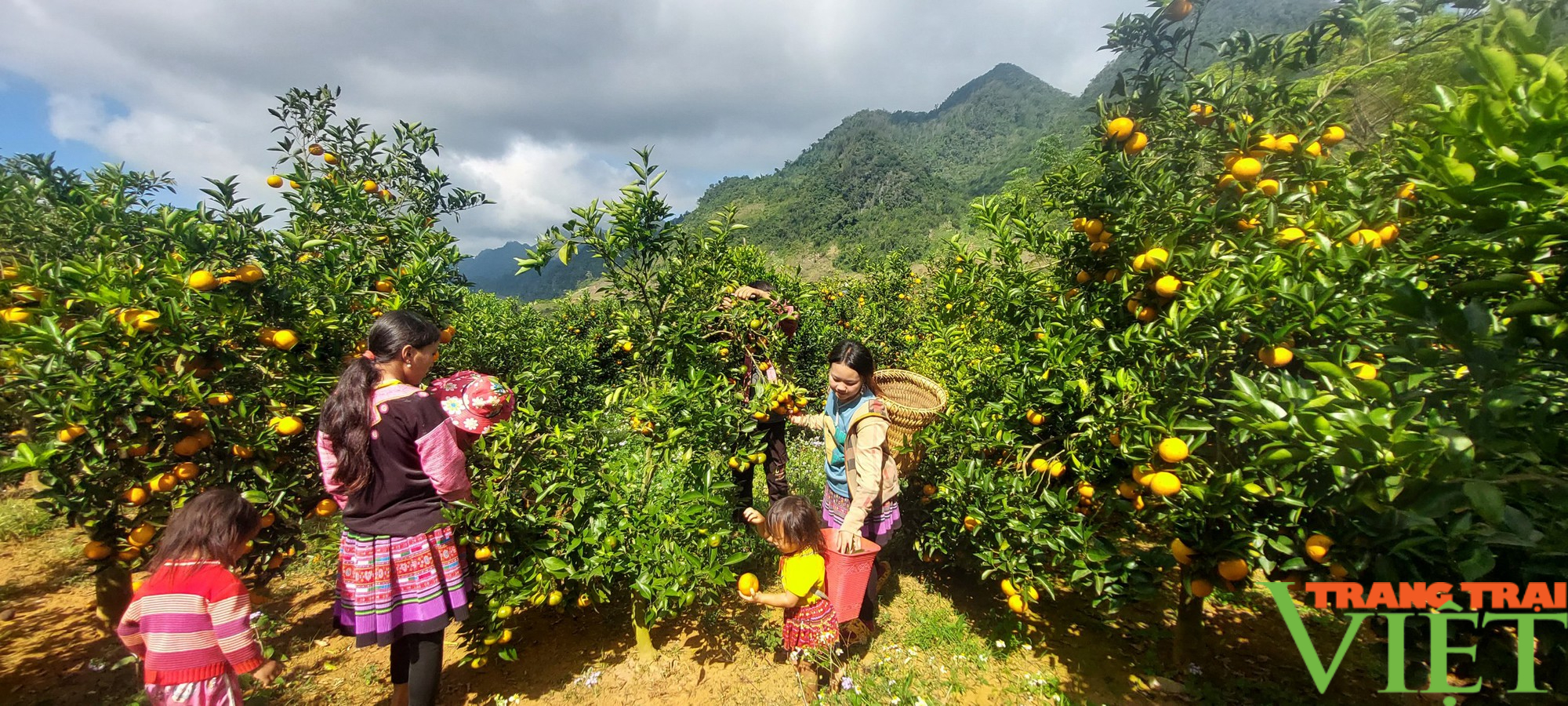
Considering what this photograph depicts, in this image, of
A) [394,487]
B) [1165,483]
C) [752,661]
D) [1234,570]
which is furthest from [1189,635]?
[394,487]

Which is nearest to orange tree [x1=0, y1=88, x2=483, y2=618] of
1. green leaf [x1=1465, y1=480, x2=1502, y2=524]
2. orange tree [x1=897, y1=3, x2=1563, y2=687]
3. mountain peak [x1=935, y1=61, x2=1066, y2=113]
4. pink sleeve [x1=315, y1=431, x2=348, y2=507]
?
pink sleeve [x1=315, y1=431, x2=348, y2=507]

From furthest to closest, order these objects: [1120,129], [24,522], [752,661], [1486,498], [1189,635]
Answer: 1. [24,522]
2. [752,661]
3. [1189,635]
4. [1120,129]
5. [1486,498]

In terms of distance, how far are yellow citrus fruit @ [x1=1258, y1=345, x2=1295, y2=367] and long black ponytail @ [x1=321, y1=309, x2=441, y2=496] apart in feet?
8.66

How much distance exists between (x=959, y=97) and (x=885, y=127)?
83.4ft

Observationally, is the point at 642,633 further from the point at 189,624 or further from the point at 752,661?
the point at 189,624

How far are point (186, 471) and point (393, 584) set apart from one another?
87 centimetres

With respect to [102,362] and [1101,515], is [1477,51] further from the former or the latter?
[102,362]

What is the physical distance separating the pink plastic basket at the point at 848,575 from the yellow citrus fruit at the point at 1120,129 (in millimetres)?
1818

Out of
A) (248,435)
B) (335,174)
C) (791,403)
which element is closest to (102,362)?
(248,435)

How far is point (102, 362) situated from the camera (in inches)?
70.8

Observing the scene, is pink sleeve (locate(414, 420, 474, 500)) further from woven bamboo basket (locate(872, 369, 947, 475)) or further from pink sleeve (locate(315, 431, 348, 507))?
woven bamboo basket (locate(872, 369, 947, 475))

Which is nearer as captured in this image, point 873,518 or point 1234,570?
point 1234,570

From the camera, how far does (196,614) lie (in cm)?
162

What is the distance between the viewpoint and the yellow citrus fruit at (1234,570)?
1.66 meters
